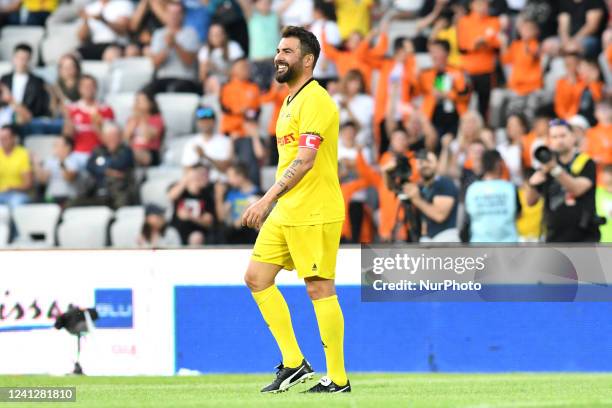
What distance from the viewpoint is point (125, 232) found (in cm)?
1589

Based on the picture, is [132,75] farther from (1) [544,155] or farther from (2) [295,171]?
(2) [295,171]

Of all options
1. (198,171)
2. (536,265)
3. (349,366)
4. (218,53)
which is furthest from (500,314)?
(218,53)

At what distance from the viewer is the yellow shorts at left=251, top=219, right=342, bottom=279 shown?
8.86 m

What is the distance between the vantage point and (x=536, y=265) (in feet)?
38.4

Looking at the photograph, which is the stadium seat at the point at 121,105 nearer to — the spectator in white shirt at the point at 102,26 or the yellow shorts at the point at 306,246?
the spectator in white shirt at the point at 102,26

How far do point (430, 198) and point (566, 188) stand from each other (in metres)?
1.41

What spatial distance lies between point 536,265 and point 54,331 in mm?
4225

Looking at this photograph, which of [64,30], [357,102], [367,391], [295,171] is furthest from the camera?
[64,30]

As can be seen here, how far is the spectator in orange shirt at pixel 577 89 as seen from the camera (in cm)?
1596

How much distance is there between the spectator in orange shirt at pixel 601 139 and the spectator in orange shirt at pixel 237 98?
13.6 ft

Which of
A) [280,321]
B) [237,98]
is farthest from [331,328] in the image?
[237,98]

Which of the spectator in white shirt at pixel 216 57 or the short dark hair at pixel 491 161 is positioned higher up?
the spectator in white shirt at pixel 216 57

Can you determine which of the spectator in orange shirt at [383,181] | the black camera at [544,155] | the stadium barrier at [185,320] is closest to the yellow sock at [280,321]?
the stadium barrier at [185,320]

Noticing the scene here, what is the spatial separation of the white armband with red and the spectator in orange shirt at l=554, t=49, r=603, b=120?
7.79 m
